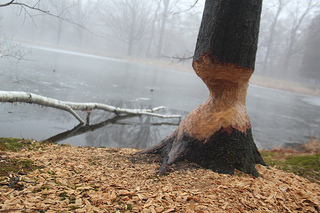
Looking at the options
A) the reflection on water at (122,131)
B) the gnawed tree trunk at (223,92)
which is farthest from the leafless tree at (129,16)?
the gnawed tree trunk at (223,92)

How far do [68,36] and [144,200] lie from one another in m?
64.1

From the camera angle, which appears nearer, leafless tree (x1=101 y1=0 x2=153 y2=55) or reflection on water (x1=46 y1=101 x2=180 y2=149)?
reflection on water (x1=46 y1=101 x2=180 y2=149)

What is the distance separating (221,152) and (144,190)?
1376 millimetres

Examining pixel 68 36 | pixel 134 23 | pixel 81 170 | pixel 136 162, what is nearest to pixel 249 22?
pixel 136 162

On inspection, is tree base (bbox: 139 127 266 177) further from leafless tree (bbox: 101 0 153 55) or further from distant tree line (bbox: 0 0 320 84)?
leafless tree (bbox: 101 0 153 55)

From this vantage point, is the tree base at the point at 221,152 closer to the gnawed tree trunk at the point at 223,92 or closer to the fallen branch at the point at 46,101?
the gnawed tree trunk at the point at 223,92

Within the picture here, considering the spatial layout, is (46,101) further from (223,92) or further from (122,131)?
(223,92)

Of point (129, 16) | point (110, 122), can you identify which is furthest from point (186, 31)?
point (110, 122)

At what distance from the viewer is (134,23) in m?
46.2

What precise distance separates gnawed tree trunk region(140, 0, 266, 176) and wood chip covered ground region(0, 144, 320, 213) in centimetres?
26

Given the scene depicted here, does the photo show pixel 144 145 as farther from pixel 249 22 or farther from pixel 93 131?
pixel 249 22

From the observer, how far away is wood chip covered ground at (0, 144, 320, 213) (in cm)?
211

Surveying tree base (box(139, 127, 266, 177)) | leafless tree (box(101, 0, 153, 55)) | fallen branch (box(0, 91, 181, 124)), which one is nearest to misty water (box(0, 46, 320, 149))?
fallen branch (box(0, 91, 181, 124))

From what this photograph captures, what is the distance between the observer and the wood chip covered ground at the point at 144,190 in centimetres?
211
